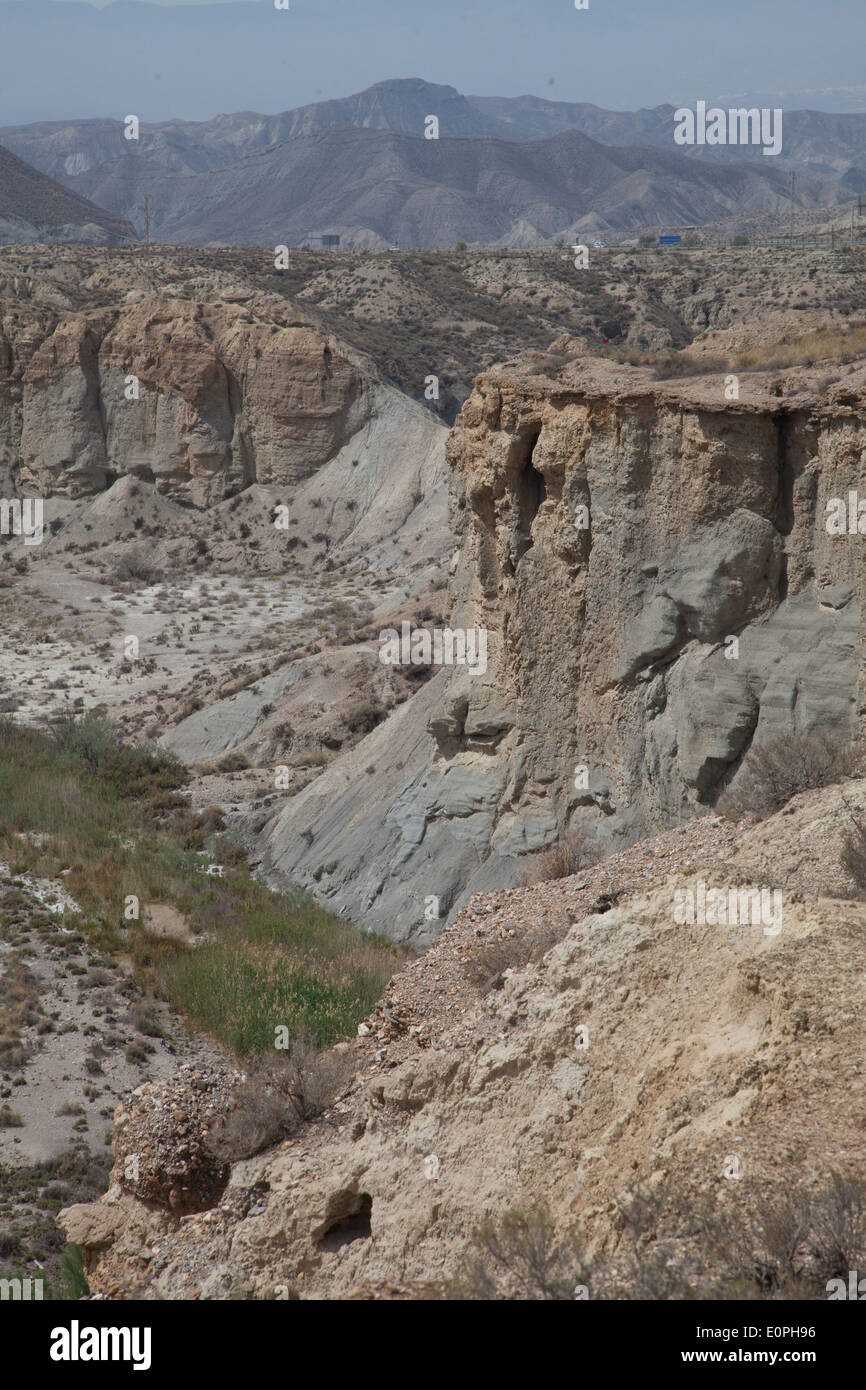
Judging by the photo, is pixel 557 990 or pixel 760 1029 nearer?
pixel 760 1029

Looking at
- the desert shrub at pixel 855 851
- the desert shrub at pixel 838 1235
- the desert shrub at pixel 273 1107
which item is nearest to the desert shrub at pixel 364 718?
the desert shrub at pixel 273 1107

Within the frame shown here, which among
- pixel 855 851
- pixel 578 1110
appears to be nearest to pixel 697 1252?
pixel 578 1110

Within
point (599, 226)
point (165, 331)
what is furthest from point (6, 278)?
point (599, 226)

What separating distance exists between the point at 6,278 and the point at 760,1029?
56697mm

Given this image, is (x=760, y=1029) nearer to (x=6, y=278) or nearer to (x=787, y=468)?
(x=787, y=468)

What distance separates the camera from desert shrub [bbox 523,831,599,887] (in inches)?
497

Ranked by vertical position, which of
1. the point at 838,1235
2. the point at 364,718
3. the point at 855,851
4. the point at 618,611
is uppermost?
the point at 618,611

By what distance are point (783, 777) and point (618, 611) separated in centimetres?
491

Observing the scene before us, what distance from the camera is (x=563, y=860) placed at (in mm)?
12750

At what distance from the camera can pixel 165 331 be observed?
156ft

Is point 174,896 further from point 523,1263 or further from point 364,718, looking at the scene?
point 523,1263

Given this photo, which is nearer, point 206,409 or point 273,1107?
point 273,1107

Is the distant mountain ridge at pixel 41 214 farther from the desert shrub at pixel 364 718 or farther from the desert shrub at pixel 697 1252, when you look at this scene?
the desert shrub at pixel 697 1252

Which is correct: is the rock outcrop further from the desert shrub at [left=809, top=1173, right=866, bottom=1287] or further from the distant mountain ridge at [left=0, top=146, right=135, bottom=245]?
the distant mountain ridge at [left=0, top=146, right=135, bottom=245]
